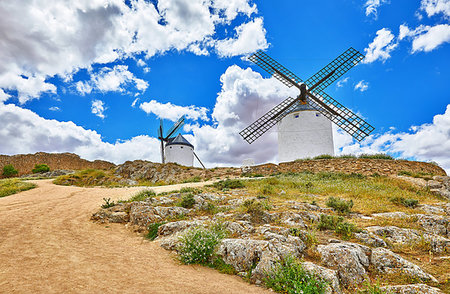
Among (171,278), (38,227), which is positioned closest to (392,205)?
(171,278)

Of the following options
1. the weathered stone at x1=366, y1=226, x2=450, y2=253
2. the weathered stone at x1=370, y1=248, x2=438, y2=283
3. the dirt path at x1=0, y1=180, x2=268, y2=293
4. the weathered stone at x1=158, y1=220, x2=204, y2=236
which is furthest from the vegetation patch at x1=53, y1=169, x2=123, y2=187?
the weathered stone at x1=370, y1=248, x2=438, y2=283

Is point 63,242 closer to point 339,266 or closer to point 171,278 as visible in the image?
point 171,278

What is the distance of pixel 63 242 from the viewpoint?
631 cm

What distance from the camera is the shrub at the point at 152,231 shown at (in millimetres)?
7214

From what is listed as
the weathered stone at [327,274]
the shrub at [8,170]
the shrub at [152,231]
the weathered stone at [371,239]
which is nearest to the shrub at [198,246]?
the shrub at [152,231]

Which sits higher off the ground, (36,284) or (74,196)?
(74,196)

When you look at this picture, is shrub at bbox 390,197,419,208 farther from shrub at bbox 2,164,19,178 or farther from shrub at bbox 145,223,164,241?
shrub at bbox 2,164,19,178

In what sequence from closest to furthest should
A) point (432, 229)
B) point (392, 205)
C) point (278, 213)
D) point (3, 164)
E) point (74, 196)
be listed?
1. point (432, 229)
2. point (278, 213)
3. point (392, 205)
4. point (74, 196)
5. point (3, 164)

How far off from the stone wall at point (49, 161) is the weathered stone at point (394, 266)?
133 feet

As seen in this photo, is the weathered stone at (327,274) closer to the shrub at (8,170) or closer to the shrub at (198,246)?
the shrub at (198,246)

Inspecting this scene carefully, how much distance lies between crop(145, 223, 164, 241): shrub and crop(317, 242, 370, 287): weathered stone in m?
4.74

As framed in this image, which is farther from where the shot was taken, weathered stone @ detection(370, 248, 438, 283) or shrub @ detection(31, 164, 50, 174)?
shrub @ detection(31, 164, 50, 174)

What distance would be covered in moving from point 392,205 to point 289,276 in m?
8.53

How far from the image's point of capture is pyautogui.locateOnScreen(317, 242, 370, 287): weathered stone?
4.73 metres
